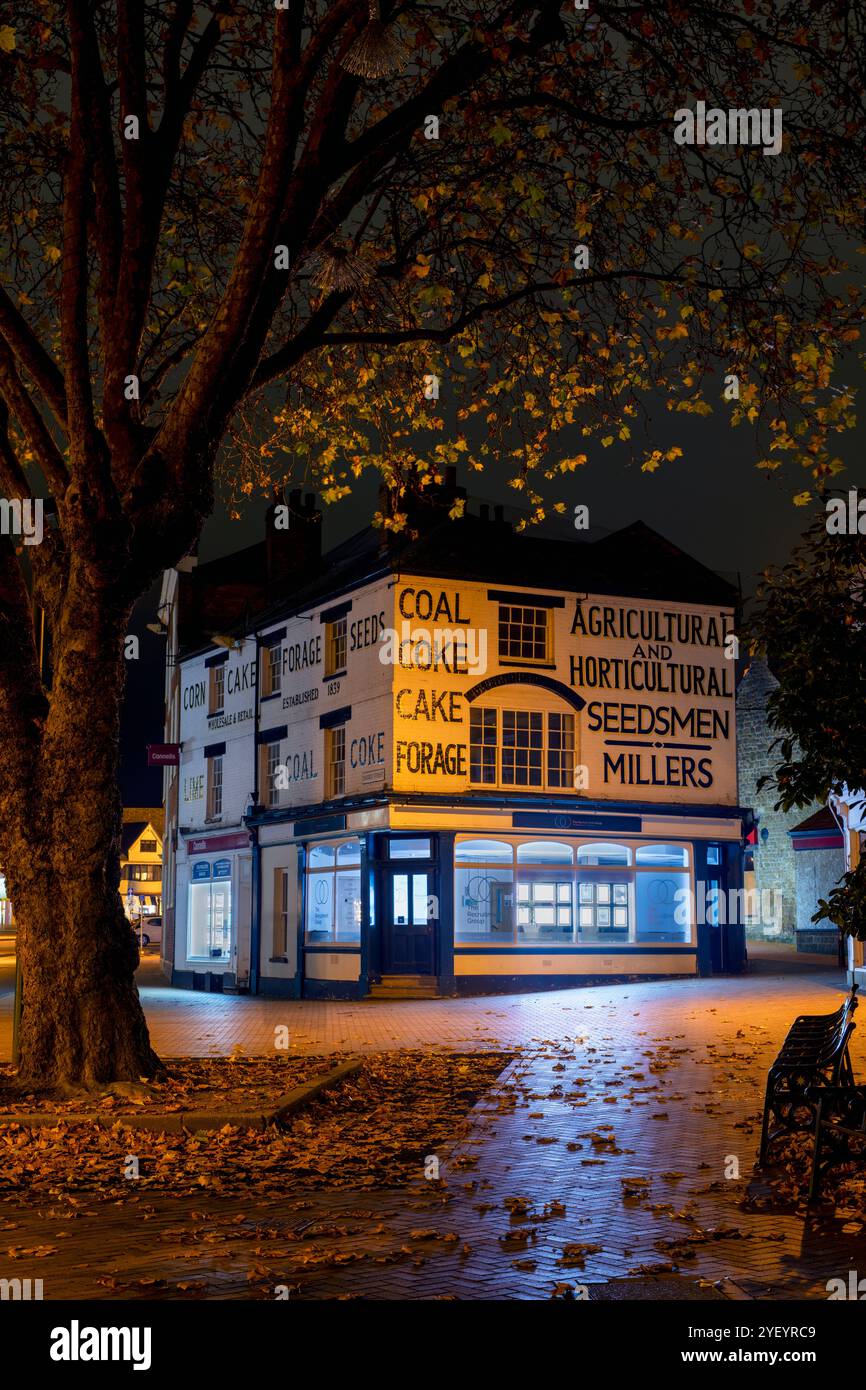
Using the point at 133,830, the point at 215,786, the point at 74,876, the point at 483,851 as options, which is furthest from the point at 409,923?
the point at 133,830

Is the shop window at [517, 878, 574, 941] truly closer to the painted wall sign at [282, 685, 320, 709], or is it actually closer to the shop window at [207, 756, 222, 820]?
the painted wall sign at [282, 685, 320, 709]

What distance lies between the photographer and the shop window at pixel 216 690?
124 feet

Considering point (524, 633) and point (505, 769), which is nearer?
point (505, 769)

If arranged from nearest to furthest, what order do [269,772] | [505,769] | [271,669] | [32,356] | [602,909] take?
[32,356] → [505,769] → [602,909] → [269,772] → [271,669]

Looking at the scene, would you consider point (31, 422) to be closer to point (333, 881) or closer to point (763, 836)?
point (333, 881)

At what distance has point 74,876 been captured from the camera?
1195 centimetres

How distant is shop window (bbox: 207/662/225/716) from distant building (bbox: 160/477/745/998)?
315 centimetres

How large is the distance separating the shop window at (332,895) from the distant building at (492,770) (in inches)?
2.2

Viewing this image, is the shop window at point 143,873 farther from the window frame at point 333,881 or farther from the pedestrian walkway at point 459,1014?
the window frame at point 333,881

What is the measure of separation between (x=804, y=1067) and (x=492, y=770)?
67.1ft

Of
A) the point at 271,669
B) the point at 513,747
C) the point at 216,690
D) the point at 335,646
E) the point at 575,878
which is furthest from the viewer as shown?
the point at 216,690
